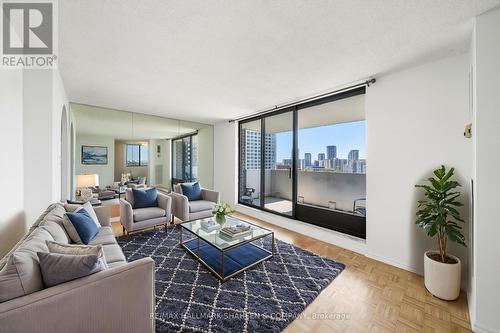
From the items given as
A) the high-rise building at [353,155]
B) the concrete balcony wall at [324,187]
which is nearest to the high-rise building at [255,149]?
the concrete balcony wall at [324,187]

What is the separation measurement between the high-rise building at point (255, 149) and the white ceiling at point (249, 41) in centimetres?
167

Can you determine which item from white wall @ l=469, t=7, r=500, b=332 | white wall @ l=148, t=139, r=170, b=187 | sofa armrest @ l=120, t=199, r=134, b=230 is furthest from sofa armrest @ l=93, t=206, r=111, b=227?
white wall @ l=469, t=7, r=500, b=332

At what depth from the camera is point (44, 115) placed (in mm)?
2365

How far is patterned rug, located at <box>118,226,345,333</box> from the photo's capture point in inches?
65.4

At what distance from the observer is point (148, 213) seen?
3393 mm

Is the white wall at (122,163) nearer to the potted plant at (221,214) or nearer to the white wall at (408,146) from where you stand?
the potted plant at (221,214)

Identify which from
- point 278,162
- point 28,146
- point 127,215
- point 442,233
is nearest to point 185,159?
point 127,215

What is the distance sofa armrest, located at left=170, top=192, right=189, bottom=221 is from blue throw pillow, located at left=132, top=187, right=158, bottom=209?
1.14ft

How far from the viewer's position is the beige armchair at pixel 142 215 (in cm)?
323

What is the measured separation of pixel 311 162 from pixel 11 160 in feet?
14.6

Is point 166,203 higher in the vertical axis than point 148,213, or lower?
higher

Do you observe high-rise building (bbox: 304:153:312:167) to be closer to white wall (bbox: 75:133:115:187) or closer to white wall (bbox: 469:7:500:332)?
white wall (bbox: 469:7:500:332)

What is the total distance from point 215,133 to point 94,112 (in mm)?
2879

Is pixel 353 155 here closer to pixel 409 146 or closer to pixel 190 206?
pixel 409 146
